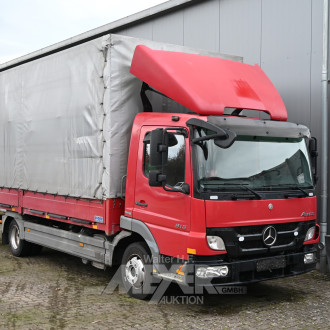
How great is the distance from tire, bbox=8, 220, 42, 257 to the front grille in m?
5.24

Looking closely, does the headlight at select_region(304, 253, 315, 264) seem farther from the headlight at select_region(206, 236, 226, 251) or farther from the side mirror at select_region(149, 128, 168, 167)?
the side mirror at select_region(149, 128, 168, 167)

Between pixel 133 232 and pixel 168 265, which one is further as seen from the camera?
pixel 133 232

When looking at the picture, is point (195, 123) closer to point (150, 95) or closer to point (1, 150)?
point (150, 95)

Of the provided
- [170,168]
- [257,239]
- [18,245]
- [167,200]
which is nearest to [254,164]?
[257,239]

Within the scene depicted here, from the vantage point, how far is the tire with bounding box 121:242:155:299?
21.4 feet

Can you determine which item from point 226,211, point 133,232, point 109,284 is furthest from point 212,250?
point 109,284

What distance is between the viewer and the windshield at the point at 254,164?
5848 mm

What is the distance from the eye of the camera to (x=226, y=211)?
19.1 feet

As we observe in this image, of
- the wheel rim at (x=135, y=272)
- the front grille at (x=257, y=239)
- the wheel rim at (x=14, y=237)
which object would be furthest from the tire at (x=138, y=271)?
the wheel rim at (x=14, y=237)

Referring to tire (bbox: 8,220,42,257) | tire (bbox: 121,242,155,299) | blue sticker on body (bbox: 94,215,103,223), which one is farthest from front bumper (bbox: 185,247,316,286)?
tire (bbox: 8,220,42,257)

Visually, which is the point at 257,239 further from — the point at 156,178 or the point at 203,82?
the point at 203,82

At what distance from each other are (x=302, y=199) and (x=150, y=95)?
8.53 ft

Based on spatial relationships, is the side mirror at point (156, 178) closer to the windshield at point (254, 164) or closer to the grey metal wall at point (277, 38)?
the windshield at point (254, 164)

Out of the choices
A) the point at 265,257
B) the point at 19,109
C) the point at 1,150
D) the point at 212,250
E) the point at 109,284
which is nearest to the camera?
the point at 212,250
